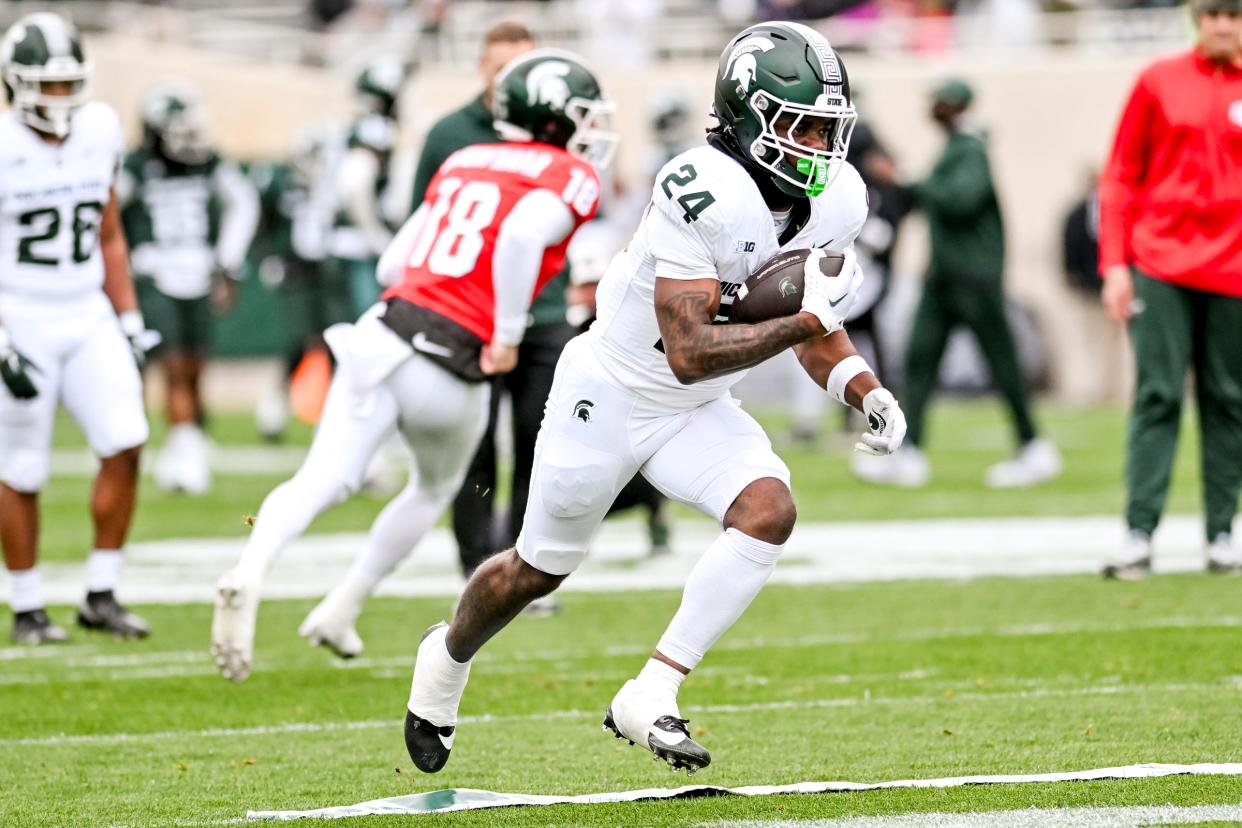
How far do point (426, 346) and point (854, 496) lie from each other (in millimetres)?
4983

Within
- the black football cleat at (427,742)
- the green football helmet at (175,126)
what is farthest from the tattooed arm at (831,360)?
the green football helmet at (175,126)

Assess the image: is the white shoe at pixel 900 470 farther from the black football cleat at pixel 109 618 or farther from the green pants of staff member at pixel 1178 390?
the black football cleat at pixel 109 618

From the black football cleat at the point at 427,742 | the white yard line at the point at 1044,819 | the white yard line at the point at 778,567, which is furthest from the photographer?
the white yard line at the point at 778,567

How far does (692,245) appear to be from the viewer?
4156mm

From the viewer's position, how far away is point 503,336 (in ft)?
19.8

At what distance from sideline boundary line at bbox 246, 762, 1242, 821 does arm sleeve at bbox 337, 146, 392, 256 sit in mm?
5905

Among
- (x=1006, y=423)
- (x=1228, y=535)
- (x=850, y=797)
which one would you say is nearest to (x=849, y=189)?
(x=850, y=797)

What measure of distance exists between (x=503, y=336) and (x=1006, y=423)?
31.7 ft

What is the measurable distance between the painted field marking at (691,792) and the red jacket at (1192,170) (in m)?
3.15

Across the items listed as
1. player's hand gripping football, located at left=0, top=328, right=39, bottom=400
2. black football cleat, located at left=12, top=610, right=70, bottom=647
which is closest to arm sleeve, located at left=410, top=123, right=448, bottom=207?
player's hand gripping football, located at left=0, top=328, right=39, bottom=400

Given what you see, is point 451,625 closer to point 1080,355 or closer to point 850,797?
point 850,797

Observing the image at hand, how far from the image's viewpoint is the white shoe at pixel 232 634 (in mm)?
5406

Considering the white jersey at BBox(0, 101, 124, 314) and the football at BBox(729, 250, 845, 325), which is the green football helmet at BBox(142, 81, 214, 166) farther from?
the football at BBox(729, 250, 845, 325)

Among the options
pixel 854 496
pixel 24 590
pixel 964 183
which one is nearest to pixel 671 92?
A: pixel 964 183
